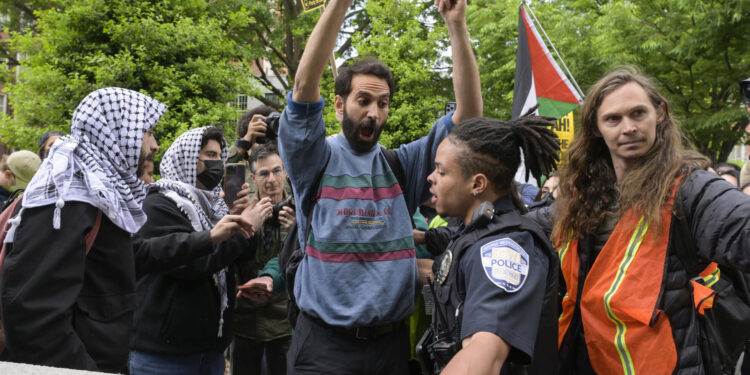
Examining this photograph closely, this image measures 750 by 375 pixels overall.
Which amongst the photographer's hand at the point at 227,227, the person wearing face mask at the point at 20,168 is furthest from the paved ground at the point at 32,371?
the person wearing face mask at the point at 20,168

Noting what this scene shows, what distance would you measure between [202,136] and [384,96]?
1.78m

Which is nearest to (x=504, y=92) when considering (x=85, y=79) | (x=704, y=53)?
(x=704, y=53)

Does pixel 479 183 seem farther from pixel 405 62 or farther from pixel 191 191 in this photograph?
pixel 405 62

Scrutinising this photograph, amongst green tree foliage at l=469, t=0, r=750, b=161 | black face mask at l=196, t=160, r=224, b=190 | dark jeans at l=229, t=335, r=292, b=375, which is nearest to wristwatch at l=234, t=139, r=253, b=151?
black face mask at l=196, t=160, r=224, b=190

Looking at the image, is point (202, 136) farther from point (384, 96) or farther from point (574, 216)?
point (574, 216)

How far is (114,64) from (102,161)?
694 cm

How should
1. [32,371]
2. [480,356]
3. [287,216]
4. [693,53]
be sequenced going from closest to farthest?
[32,371]
[480,356]
[287,216]
[693,53]

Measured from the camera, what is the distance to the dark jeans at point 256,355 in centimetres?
425

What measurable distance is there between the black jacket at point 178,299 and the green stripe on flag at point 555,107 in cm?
434

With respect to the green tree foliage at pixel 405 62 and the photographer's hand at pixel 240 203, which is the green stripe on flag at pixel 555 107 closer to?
the photographer's hand at pixel 240 203

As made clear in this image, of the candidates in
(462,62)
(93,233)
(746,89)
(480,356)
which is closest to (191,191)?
(93,233)

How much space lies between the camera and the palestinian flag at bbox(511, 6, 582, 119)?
6574 mm

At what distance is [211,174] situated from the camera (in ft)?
13.5

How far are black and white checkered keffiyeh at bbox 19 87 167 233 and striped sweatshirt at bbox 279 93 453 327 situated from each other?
78 cm
